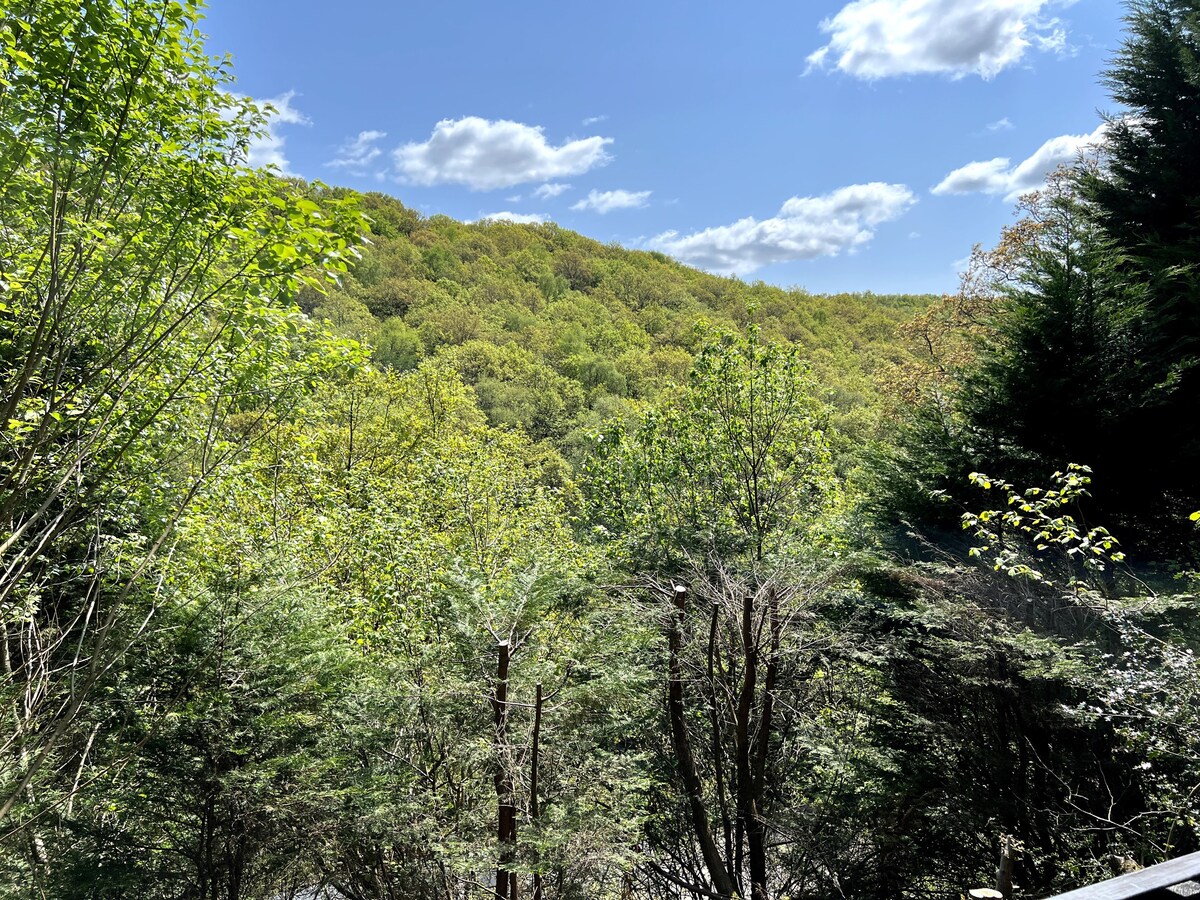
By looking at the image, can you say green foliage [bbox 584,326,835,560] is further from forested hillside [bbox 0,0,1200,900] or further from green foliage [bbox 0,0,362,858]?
green foliage [bbox 0,0,362,858]

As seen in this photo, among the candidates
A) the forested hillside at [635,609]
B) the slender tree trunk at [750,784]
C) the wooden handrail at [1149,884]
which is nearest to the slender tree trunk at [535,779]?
the forested hillside at [635,609]

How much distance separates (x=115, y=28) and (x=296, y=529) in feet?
27.9

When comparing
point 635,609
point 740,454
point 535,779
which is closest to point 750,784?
point 635,609

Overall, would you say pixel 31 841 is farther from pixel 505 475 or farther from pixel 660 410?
pixel 505 475

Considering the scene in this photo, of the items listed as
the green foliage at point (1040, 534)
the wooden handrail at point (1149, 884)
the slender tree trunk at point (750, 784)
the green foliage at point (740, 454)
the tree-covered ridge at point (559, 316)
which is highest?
the tree-covered ridge at point (559, 316)

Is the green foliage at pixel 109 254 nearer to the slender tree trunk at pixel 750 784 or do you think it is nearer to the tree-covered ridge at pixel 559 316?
the slender tree trunk at pixel 750 784

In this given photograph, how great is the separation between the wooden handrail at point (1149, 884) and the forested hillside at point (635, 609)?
9.13 feet

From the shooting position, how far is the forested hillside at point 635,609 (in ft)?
13.4

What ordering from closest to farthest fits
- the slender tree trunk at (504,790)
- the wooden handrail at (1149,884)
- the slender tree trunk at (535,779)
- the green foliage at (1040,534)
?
1. the wooden handrail at (1149,884)
2. the green foliage at (1040,534)
3. the slender tree trunk at (504,790)
4. the slender tree trunk at (535,779)

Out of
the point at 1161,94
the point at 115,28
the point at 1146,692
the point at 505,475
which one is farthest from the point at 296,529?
the point at 1161,94

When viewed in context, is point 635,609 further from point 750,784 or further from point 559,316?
point 559,316

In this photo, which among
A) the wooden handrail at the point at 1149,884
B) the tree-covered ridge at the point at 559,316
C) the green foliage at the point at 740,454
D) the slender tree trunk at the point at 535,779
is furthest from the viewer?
the tree-covered ridge at the point at 559,316

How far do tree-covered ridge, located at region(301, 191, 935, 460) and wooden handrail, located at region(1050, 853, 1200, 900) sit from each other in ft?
93.2

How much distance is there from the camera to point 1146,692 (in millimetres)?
4371
